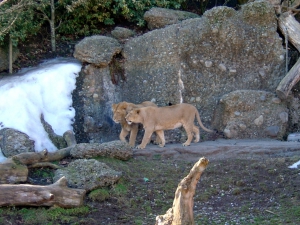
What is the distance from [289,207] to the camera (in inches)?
346

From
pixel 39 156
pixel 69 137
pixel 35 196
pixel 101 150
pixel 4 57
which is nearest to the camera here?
pixel 35 196

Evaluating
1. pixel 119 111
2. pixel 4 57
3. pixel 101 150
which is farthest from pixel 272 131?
pixel 4 57

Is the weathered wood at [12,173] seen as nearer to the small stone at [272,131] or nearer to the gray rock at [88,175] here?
the gray rock at [88,175]

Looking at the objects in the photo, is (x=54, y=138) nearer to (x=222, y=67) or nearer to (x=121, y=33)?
(x=121, y=33)

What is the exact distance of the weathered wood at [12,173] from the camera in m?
8.88

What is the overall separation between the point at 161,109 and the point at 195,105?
1459 millimetres

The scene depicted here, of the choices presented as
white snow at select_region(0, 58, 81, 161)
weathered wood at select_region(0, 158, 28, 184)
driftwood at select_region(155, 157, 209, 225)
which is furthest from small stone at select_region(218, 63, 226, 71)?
driftwood at select_region(155, 157, 209, 225)

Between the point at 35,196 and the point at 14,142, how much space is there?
150 inches

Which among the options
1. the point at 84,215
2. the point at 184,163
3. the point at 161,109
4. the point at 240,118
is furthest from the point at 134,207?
the point at 240,118

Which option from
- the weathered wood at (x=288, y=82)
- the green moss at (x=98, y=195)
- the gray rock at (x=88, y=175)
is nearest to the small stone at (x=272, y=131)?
the weathered wood at (x=288, y=82)

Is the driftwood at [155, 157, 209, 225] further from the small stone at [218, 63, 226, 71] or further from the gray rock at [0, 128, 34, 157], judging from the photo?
the small stone at [218, 63, 226, 71]

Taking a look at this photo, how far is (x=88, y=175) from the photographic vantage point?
930cm

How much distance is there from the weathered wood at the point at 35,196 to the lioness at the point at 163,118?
424 centimetres

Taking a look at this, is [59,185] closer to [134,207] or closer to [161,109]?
[134,207]
